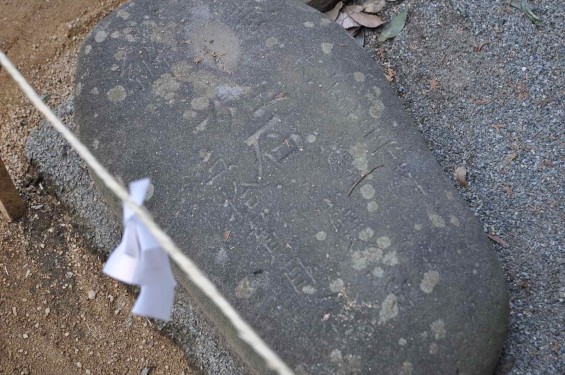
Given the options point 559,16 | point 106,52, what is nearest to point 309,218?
point 106,52

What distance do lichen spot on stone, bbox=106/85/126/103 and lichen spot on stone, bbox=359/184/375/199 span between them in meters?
0.77

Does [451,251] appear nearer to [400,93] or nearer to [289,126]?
[289,126]

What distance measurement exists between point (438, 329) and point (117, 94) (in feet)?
3.71

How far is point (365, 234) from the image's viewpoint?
161 centimetres

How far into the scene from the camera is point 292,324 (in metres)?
1.56

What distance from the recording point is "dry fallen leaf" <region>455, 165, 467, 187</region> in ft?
6.93

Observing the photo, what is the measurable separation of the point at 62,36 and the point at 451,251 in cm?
196

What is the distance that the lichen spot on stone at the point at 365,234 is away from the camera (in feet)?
5.27

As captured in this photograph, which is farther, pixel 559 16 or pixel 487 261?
pixel 559 16

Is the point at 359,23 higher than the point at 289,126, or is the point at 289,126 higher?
the point at 289,126

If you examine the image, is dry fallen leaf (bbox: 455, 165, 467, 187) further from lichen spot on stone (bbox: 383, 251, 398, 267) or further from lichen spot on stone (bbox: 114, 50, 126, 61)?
lichen spot on stone (bbox: 114, 50, 126, 61)

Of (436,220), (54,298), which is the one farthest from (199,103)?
(54,298)

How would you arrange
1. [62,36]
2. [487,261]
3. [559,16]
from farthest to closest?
[62,36], [559,16], [487,261]

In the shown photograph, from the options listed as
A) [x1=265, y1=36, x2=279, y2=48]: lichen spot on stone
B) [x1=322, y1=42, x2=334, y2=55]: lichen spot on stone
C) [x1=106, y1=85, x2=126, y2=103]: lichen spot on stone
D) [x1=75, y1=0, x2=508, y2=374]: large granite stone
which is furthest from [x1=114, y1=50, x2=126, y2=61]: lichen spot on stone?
[x1=322, y1=42, x2=334, y2=55]: lichen spot on stone
